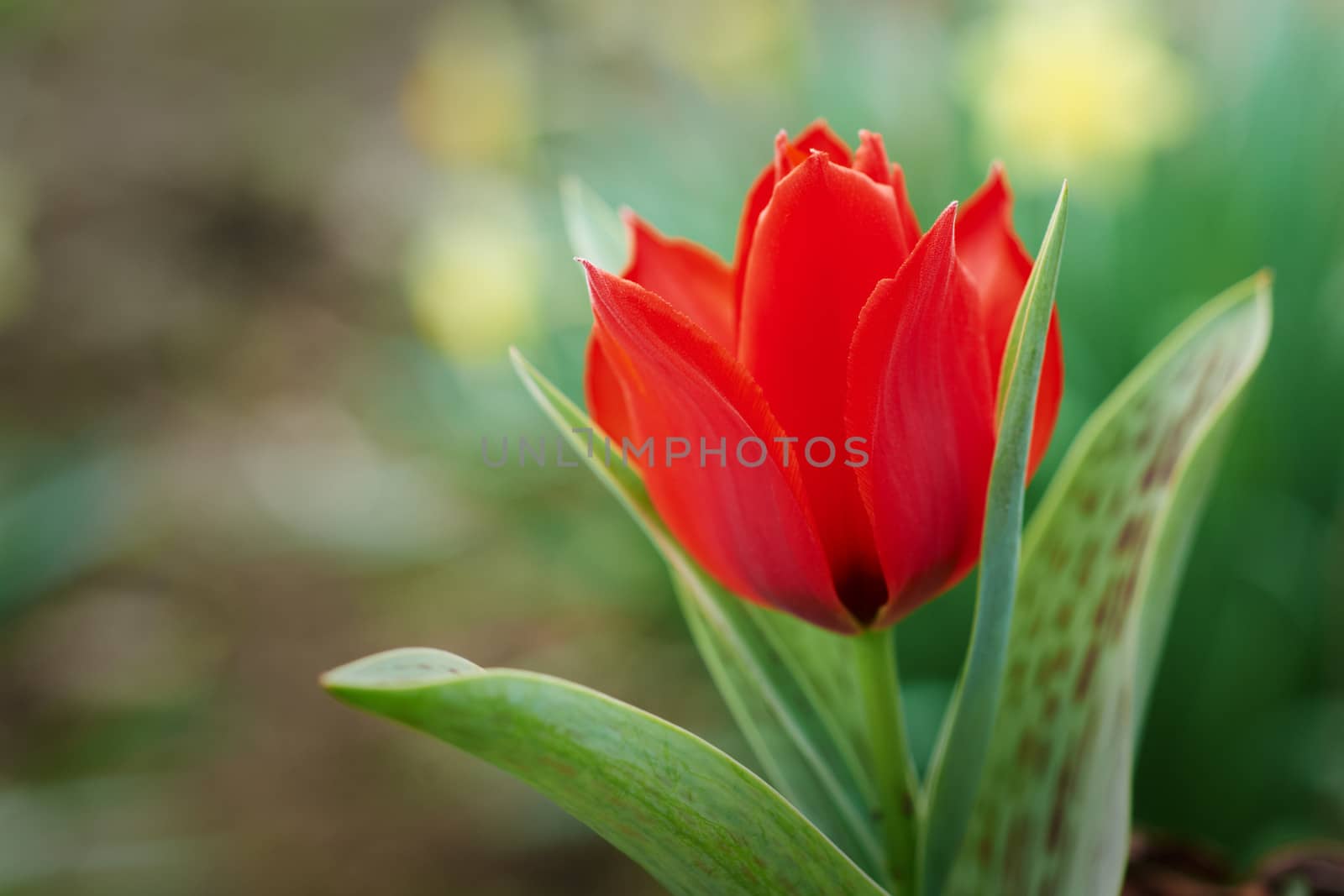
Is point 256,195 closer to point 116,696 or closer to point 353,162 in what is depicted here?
point 353,162

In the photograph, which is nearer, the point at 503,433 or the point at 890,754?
the point at 890,754

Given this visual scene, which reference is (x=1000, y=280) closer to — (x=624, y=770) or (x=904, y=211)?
(x=904, y=211)

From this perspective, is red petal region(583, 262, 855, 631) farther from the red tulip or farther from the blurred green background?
the blurred green background

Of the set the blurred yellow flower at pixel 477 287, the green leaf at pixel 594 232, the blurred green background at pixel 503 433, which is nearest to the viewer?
the green leaf at pixel 594 232

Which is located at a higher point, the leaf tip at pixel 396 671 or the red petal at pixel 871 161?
the red petal at pixel 871 161

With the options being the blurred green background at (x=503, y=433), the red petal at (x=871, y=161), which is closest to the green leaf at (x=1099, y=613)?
the red petal at (x=871, y=161)

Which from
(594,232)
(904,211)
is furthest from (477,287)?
(904,211)

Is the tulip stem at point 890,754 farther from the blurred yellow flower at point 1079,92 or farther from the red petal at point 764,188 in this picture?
the blurred yellow flower at point 1079,92

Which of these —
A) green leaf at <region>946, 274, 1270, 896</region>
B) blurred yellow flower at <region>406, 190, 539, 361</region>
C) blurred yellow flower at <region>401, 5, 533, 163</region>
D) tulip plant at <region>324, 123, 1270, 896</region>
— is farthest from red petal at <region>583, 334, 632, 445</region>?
blurred yellow flower at <region>401, 5, 533, 163</region>
